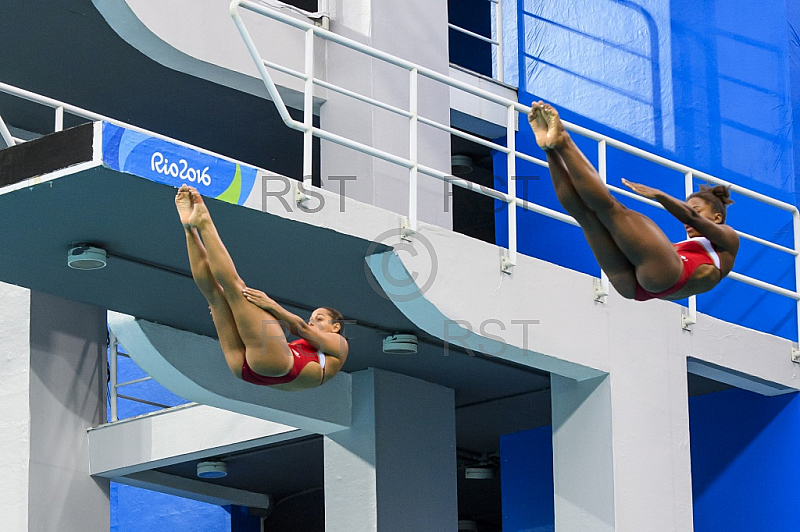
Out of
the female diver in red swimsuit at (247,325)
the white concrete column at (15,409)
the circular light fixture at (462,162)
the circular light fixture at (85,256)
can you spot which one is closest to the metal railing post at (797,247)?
the circular light fixture at (462,162)

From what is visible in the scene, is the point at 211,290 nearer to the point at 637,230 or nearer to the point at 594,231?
the point at 594,231

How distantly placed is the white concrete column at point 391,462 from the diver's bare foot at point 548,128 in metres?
5.73

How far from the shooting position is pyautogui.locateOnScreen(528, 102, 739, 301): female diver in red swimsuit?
26.9ft

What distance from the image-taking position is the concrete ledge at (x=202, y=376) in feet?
40.7

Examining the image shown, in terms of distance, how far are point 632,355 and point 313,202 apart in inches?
132

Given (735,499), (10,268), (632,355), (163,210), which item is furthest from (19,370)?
(735,499)

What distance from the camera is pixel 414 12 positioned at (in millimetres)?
14312

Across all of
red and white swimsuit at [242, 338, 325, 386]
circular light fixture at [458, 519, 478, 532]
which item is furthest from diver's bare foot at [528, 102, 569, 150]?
circular light fixture at [458, 519, 478, 532]

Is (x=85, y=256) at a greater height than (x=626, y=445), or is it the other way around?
(x=85, y=256)

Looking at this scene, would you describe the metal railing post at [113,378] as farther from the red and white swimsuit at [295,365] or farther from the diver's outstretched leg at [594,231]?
the diver's outstretched leg at [594,231]

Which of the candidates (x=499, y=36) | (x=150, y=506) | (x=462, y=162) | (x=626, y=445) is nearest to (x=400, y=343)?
(x=626, y=445)

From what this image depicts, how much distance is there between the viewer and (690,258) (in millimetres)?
8766

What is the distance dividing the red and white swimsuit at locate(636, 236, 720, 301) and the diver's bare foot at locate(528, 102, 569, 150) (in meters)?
1.16

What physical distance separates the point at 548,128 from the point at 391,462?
5.92 metres
